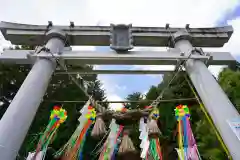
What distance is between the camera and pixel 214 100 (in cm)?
376

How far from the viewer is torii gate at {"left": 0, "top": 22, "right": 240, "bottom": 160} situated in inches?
131

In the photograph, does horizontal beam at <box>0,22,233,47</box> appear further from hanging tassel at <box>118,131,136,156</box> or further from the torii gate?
hanging tassel at <box>118,131,136,156</box>

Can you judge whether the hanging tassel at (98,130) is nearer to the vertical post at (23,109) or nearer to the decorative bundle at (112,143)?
the decorative bundle at (112,143)

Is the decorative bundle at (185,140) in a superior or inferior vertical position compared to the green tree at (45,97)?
inferior

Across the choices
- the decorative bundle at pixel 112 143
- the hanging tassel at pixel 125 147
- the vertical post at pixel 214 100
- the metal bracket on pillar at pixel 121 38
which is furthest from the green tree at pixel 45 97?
the vertical post at pixel 214 100

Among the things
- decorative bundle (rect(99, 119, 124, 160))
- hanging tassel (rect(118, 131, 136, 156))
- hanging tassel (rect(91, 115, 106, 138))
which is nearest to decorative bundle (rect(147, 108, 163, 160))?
hanging tassel (rect(118, 131, 136, 156))

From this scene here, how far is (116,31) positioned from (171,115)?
5.50m

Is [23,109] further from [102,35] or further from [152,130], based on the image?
[102,35]

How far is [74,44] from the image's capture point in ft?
17.7

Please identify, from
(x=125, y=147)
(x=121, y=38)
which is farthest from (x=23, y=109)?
(x=121, y=38)

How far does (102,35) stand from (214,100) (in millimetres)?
2610

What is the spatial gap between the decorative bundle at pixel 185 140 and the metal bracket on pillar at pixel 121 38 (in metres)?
1.54

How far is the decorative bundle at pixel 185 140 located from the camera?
3762mm

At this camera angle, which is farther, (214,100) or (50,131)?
(50,131)
